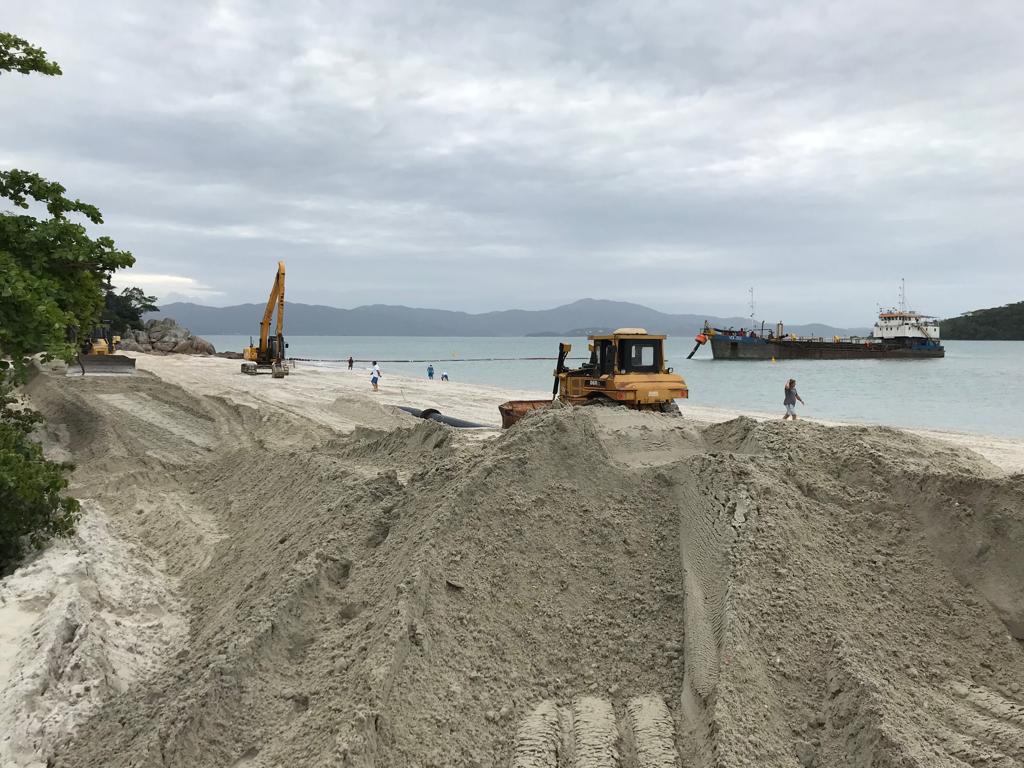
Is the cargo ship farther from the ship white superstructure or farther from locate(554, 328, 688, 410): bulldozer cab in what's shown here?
locate(554, 328, 688, 410): bulldozer cab

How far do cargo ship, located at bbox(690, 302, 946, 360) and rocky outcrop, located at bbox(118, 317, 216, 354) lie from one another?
4838 centimetres

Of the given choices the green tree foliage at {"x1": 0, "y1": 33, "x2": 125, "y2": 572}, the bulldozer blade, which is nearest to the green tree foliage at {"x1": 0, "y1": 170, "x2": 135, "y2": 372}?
the green tree foliage at {"x1": 0, "y1": 33, "x2": 125, "y2": 572}

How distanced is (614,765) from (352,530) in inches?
132

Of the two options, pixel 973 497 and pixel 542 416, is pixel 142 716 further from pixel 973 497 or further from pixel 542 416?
pixel 973 497

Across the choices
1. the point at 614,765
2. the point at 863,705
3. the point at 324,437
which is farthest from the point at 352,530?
the point at 324,437

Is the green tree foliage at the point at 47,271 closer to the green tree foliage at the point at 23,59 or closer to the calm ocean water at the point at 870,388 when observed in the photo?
the green tree foliage at the point at 23,59

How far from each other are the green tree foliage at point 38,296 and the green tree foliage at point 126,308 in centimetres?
6031

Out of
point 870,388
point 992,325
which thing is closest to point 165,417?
point 870,388

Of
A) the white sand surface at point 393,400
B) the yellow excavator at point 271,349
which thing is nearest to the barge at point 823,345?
Answer: the white sand surface at point 393,400

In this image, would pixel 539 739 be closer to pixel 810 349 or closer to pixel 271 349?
pixel 271 349

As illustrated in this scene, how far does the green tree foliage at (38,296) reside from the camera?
22.5 feet

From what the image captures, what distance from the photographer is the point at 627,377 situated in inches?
556

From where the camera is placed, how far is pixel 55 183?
25.5ft

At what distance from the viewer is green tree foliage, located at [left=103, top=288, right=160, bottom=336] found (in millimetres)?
64375
